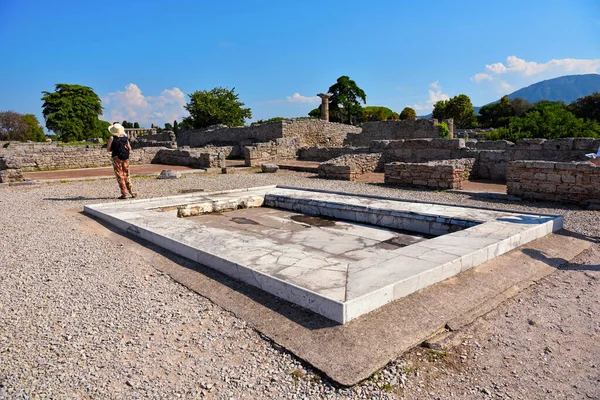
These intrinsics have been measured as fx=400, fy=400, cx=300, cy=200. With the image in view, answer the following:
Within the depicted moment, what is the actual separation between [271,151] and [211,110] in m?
22.0

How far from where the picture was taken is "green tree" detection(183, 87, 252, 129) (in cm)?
3991

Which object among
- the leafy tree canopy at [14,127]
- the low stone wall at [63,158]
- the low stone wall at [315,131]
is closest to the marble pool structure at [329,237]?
the low stone wall at [63,158]

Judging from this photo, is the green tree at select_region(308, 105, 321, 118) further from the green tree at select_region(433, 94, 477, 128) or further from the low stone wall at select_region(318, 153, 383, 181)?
the low stone wall at select_region(318, 153, 383, 181)

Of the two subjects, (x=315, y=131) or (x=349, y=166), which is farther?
(x=315, y=131)

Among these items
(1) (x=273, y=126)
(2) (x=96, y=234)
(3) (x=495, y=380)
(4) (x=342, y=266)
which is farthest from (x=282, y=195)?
(1) (x=273, y=126)

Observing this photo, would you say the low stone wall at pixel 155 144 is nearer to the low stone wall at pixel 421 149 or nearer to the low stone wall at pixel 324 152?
the low stone wall at pixel 324 152

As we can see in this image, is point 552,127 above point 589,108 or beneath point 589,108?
beneath

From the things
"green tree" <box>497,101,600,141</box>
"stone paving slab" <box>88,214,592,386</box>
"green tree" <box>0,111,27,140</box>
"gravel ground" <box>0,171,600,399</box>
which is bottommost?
"gravel ground" <box>0,171,600,399</box>

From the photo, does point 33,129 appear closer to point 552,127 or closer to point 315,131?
point 315,131

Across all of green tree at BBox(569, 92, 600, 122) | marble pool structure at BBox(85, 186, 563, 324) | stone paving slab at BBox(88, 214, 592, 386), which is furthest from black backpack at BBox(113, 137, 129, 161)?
green tree at BBox(569, 92, 600, 122)

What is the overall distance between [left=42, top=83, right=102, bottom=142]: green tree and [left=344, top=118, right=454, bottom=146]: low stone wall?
41.1 m

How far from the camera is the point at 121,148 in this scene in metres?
8.81

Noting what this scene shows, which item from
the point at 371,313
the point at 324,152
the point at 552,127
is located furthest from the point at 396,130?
the point at 371,313

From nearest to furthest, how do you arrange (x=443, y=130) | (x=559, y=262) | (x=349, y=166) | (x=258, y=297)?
(x=258, y=297), (x=559, y=262), (x=349, y=166), (x=443, y=130)
